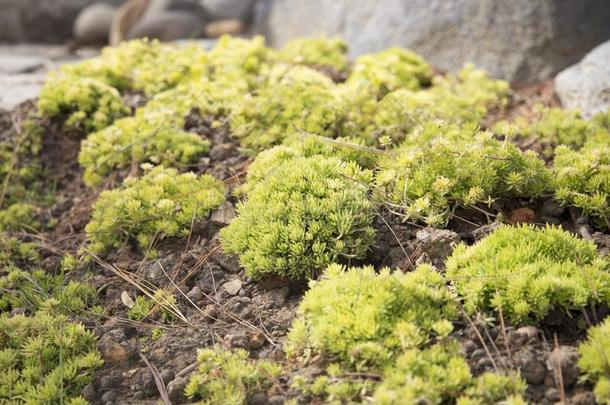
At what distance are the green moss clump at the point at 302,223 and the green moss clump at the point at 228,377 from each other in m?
0.53

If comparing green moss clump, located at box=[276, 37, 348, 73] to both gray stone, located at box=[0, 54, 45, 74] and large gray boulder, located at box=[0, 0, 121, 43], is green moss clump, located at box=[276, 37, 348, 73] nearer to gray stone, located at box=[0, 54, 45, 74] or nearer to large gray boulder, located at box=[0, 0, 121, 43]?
gray stone, located at box=[0, 54, 45, 74]

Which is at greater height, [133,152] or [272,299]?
[133,152]

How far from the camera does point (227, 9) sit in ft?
32.3

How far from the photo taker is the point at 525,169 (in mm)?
3367

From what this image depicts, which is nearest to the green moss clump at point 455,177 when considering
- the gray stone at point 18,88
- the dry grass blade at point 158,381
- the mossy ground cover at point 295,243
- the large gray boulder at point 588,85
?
the mossy ground cover at point 295,243

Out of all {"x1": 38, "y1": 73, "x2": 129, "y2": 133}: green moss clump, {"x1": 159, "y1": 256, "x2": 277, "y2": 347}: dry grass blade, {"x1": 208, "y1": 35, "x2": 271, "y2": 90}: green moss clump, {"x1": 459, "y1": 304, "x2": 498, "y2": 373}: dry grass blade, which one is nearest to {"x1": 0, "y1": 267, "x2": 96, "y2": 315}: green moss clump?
{"x1": 159, "y1": 256, "x2": 277, "y2": 347}: dry grass blade

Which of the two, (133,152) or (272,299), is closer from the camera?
(272,299)

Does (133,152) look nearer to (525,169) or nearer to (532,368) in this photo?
(525,169)

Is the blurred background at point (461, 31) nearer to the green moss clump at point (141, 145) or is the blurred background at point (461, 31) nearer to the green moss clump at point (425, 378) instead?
the green moss clump at point (141, 145)

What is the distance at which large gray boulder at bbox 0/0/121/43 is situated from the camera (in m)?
10.3

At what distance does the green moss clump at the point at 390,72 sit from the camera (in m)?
4.70

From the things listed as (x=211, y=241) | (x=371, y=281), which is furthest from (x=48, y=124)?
(x=371, y=281)

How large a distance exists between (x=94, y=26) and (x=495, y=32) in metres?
6.46

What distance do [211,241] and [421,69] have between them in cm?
264
